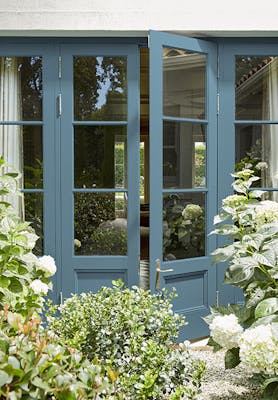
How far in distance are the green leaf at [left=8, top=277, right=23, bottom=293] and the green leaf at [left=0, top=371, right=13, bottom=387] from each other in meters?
1.41

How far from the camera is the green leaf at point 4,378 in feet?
4.92

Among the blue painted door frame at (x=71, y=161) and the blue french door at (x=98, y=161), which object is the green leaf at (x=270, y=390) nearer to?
the blue painted door frame at (x=71, y=161)

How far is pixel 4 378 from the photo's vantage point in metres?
1.51

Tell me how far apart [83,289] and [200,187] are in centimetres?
112

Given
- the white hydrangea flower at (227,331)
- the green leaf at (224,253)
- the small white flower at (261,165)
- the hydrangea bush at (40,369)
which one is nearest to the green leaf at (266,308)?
the white hydrangea flower at (227,331)

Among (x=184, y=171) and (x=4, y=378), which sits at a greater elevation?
(x=184, y=171)

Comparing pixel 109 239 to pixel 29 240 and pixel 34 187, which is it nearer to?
pixel 34 187

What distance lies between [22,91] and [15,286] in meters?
1.86

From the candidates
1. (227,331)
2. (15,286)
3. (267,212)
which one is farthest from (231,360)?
(15,286)

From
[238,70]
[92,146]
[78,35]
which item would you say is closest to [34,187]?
[92,146]

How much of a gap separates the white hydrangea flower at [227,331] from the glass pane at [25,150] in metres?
2.05

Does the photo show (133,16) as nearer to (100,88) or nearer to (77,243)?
(100,88)

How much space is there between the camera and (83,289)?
4.34 metres

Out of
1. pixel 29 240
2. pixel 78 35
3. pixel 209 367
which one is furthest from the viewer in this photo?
pixel 78 35
